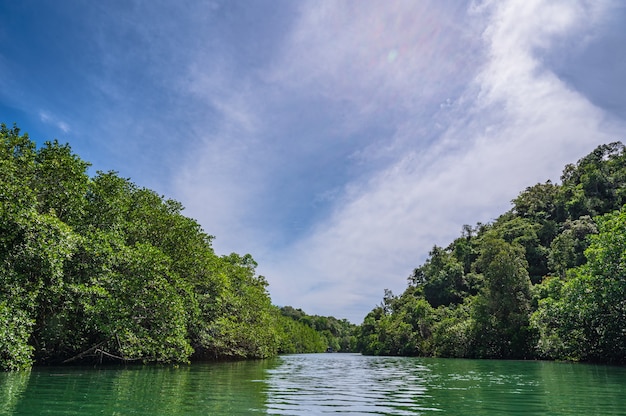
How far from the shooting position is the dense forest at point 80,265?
17.8 m

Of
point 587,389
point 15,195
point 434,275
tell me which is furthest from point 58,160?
point 434,275

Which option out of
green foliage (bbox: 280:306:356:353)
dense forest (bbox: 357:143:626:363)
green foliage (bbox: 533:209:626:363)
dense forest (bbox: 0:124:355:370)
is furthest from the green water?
green foliage (bbox: 280:306:356:353)

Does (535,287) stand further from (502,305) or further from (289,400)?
(289,400)

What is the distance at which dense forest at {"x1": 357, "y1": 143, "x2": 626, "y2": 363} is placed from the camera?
29.9 metres

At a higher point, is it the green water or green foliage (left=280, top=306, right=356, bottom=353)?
green foliage (left=280, top=306, right=356, bottom=353)

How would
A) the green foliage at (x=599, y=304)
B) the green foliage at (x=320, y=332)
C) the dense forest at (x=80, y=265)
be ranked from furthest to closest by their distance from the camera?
the green foliage at (x=320, y=332)
the green foliage at (x=599, y=304)
the dense forest at (x=80, y=265)

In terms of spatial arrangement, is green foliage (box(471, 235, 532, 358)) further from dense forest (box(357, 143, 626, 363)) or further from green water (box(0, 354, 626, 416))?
green water (box(0, 354, 626, 416))

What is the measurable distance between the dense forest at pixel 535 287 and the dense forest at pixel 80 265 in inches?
1071

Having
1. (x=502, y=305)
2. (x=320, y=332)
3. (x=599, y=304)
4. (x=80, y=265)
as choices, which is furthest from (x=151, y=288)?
(x=320, y=332)

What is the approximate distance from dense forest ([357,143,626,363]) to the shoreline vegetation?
0.18 m

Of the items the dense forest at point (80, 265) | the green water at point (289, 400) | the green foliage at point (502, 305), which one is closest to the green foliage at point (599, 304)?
the green foliage at point (502, 305)

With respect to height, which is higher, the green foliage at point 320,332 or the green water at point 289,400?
the green foliage at point 320,332

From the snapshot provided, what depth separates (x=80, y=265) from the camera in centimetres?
2119

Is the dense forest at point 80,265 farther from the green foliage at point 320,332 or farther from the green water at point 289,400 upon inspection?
the green foliage at point 320,332
